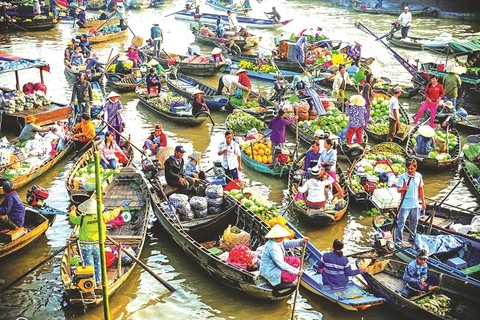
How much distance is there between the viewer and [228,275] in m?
9.55

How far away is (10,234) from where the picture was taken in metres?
10.5

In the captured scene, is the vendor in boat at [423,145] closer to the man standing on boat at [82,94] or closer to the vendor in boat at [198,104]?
the vendor in boat at [198,104]

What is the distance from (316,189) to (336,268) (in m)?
2.89

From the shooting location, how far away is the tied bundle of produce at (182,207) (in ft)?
36.3

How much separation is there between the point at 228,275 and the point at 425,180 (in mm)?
7300

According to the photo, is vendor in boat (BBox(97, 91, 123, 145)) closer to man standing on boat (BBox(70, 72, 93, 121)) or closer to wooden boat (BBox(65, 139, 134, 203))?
wooden boat (BBox(65, 139, 134, 203))

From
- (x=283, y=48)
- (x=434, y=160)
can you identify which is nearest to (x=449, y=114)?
(x=434, y=160)

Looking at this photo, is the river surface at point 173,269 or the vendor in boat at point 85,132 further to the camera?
the vendor in boat at point 85,132

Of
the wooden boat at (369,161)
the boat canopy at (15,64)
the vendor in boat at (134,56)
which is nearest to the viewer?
the wooden boat at (369,161)

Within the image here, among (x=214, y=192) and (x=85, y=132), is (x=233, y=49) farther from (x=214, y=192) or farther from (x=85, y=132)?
(x=214, y=192)

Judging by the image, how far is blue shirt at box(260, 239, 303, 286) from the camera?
29.1 feet

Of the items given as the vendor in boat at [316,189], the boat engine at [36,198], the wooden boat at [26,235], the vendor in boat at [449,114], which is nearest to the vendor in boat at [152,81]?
the boat engine at [36,198]

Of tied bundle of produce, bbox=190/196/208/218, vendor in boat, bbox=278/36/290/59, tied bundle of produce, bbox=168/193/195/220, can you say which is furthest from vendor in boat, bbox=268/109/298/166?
vendor in boat, bbox=278/36/290/59

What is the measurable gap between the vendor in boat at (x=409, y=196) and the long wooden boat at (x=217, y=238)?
252 cm
